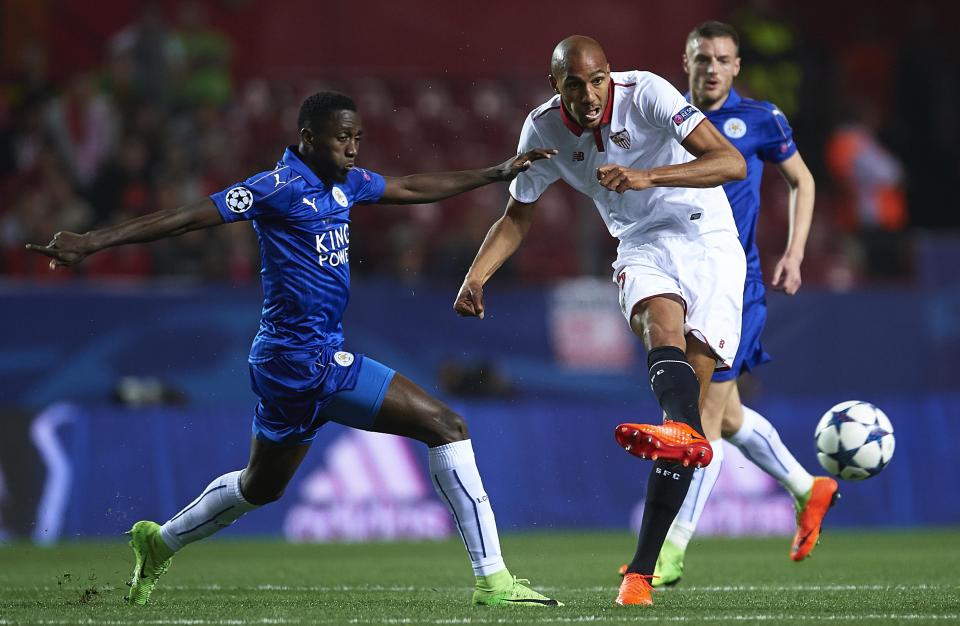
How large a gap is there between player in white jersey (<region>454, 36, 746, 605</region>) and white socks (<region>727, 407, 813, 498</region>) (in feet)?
4.39

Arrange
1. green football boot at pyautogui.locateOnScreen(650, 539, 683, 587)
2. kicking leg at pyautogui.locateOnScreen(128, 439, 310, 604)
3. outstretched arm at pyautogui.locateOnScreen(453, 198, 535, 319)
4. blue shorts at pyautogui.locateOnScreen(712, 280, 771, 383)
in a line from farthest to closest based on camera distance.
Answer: blue shorts at pyautogui.locateOnScreen(712, 280, 771, 383) < green football boot at pyautogui.locateOnScreen(650, 539, 683, 587) < outstretched arm at pyautogui.locateOnScreen(453, 198, 535, 319) < kicking leg at pyautogui.locateOnScreen(128, 439, 310, 604)

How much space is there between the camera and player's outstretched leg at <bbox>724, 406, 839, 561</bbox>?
7992mm

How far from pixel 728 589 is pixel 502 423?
5.49 metres

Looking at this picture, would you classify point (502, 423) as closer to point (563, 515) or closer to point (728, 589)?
point (563, 515)

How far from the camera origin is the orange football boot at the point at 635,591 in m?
6.14

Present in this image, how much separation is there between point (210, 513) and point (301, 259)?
4.33ft

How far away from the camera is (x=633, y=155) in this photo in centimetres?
668

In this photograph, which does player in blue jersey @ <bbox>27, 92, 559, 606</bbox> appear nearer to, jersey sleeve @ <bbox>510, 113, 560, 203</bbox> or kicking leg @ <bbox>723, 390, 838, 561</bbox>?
jersey sleeve @ <bbox>510, 113, 560, 203</bbox>

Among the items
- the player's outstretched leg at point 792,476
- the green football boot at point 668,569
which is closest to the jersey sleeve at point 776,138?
the player's outstretched leg at point 792,476

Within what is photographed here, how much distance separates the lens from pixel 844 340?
14.4 meters

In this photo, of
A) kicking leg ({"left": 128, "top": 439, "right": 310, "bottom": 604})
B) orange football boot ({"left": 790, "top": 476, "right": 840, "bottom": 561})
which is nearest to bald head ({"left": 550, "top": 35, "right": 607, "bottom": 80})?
kicking leg ({"left": 128, "top": 439, "right": 310, "bottom": 604})

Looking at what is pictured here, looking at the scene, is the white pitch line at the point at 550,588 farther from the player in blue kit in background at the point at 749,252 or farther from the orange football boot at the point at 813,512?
the orange football boot at the point at 813,512

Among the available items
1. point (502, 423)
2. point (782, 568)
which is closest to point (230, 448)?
point (502, 423)

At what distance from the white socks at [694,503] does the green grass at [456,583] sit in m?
0.26
